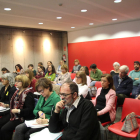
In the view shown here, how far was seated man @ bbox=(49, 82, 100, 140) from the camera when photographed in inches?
72.1

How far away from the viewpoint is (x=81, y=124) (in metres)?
1.85

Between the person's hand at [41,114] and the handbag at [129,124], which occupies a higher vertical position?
the person's hand at [41,114]

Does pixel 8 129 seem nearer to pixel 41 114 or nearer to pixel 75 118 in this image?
pixel 41 114

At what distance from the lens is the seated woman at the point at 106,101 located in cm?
281

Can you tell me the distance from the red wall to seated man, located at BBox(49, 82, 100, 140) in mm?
6792

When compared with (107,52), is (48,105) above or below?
below

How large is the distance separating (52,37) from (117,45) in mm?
4551

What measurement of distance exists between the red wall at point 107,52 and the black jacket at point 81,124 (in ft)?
22.3

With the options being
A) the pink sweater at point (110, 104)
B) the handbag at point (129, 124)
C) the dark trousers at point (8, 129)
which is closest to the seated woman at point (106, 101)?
the pink sweater at point (110, 104)

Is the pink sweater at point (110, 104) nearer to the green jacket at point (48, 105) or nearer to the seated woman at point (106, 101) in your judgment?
the seated woman at point (106, 101)

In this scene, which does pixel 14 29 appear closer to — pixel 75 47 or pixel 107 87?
pixel 75 47

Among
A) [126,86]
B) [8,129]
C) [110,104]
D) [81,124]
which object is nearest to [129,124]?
[110,104]

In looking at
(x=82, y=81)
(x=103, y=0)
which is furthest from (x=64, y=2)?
(x=82, y=81)

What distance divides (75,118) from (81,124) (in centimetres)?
13
